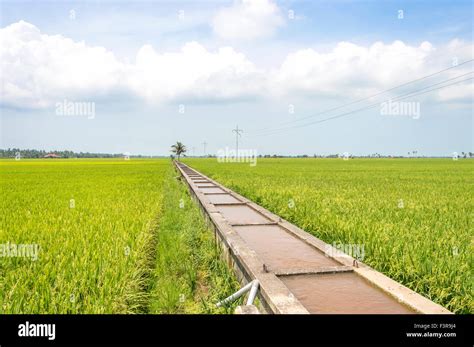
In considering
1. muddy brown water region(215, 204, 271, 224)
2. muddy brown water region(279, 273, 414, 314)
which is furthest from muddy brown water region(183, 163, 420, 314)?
muddy brown water region(215, 204, 271, 224)

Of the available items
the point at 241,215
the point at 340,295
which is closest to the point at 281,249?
the point at 340,295

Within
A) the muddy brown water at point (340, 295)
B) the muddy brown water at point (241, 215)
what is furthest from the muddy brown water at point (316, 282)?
the muddy brown water at point (241, 215)

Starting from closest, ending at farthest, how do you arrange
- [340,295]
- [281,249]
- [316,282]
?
1. [340,295]
2. [316,282]
3. [281,249]

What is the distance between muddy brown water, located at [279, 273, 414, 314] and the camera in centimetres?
297

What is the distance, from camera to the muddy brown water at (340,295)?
2.97 metres

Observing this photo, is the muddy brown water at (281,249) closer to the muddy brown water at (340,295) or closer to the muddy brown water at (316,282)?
the muddy brown water at (316,282)

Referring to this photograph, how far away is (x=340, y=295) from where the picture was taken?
3238mm

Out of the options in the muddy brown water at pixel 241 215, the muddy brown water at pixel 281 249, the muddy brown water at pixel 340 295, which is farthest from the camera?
the muddy brown water at pixel 241 215

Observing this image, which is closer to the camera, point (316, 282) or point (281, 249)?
point (316, 282)

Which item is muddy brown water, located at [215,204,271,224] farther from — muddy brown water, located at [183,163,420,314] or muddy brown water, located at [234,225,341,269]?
muddy brown water, located at [183,163,420,314]

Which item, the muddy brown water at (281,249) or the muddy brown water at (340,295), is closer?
the muddy brown water at (340,295)

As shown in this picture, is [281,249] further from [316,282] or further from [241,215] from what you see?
[241,215]
